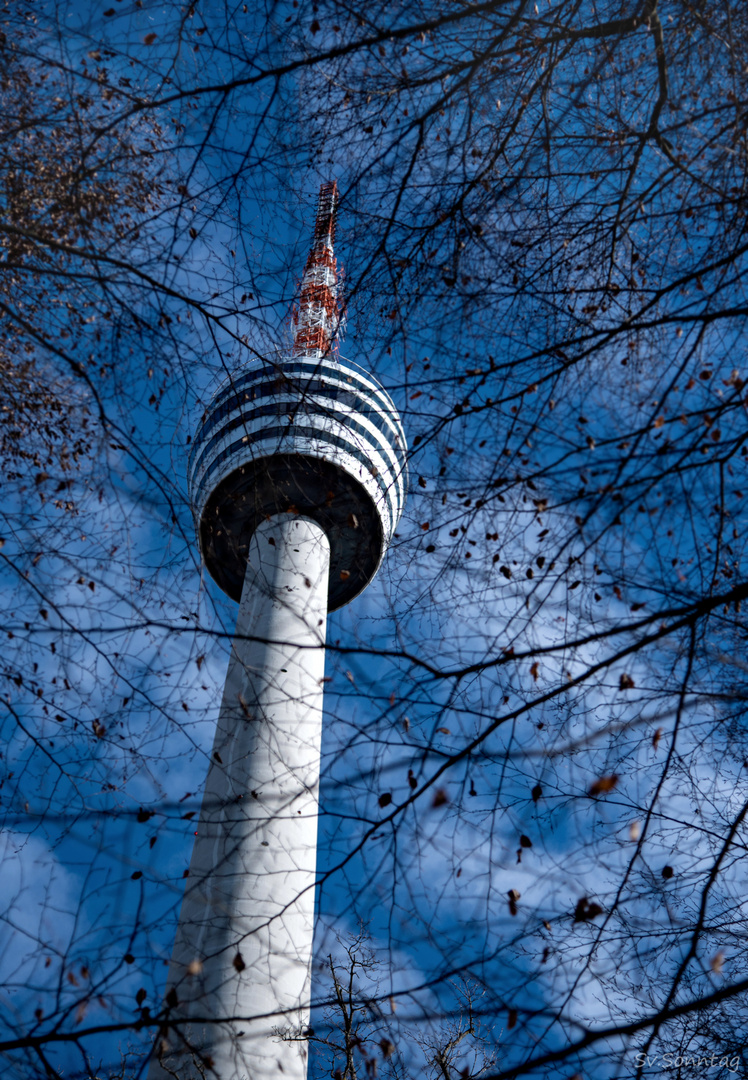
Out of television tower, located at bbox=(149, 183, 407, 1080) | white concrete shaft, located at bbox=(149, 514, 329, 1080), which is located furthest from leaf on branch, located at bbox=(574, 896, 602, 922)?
white concrete shaft, located at bbox=(149, 514, 329, 1080)

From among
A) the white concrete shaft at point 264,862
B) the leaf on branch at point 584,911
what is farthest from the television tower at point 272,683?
the leaf on branch at point 584,911

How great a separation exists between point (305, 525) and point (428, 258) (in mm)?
20125

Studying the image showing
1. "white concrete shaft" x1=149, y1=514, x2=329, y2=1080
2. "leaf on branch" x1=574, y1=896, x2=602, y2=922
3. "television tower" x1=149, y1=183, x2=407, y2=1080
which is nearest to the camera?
"leaf on branch" x1=574, y1=896, x2=602, y2=922

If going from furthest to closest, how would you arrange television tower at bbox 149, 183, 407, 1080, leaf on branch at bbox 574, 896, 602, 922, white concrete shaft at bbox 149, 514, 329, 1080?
1. white concrete shaft at bbox 149, 514, 329, 1080
2. television tower at bbox 149, 183, 407, 1080
3. leaf on branch at bbox 574, 896, 602, 922

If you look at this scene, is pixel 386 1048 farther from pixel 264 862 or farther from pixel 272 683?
pixel 264 862

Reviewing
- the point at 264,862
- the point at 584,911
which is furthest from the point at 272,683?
the point at 264,862

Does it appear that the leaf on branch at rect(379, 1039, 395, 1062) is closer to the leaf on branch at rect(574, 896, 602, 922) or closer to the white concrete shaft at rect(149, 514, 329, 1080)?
the leaf on branch at rect(574, 896, 602, 922)

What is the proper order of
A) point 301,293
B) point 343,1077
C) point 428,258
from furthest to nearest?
point 343,1077, point 301,293, point 428,258

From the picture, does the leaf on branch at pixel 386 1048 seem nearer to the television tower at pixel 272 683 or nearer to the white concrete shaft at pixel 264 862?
the television tower at pixel 272 683

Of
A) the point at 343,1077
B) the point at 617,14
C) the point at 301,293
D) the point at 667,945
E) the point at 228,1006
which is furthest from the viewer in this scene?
the point at 228,1006

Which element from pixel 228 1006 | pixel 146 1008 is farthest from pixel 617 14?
pixel 228 1006

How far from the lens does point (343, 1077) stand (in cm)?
1166

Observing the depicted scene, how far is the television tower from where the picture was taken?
5.05 metres

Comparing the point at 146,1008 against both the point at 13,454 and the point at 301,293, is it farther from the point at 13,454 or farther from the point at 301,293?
the point at 301,293
